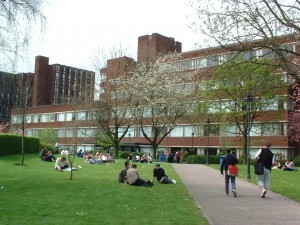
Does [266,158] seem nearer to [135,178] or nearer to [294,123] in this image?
[135,178]

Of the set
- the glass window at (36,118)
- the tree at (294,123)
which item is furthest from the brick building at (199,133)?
the glass window at (36,118)

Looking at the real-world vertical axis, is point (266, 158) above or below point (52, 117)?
below

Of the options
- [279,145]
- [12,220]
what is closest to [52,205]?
[12,220]

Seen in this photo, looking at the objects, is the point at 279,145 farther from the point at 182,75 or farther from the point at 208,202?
the point at 208,202

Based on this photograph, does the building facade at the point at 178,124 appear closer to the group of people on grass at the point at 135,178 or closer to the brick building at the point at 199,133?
the brick building at the point at 199,133

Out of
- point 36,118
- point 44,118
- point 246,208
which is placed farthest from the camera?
point 36,118

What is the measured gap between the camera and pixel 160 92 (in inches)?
1858

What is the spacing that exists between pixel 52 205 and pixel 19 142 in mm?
28905

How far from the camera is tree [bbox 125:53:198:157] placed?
4709 centimetres

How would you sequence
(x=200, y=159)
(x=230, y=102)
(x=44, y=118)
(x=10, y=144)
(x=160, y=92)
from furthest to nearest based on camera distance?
(x=44, y=118) → (x=160, y=92) → (x=200, y=159) → (x=230, y=102) → (x=10, y=144)

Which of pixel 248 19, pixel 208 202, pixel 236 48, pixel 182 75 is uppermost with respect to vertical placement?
pixel 182 75

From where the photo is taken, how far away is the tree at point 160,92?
1854 inches

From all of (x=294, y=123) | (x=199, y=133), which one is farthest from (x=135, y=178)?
(x=199, y=133)

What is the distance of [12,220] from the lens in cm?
873
